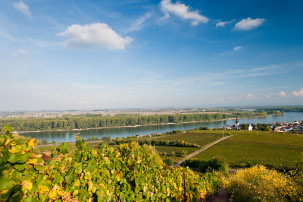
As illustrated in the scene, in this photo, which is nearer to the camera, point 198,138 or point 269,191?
point 269,191

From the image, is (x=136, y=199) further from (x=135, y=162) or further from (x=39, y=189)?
(x=39, y=189)

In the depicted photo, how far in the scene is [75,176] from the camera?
2172mm

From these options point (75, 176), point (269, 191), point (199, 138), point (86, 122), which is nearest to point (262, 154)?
point (199, 138)

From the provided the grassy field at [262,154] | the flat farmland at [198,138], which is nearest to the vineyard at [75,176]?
the grassy field at [262,154]

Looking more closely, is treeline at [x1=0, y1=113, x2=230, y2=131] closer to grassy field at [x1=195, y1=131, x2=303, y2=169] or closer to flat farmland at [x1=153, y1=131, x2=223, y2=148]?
flat farmland at [x1=153, y1=131, x2=223, y2=148]

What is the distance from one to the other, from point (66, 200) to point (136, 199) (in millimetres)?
1246

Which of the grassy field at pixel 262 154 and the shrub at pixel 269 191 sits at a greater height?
the shrub at pixel 269 191

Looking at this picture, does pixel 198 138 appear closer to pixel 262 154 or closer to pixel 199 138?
pixel 199 138

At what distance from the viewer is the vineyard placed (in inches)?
51.8

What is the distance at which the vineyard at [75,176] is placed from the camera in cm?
132

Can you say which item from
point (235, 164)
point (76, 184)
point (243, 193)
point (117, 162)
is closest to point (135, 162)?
point (117, 162)

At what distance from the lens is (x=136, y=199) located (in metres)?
2.81

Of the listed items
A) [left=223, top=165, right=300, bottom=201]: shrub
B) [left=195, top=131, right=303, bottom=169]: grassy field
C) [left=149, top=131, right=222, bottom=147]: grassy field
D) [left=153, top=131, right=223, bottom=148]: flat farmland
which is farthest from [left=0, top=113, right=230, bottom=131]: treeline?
[left=223, top=165, right=300, bottom=201]: shrub

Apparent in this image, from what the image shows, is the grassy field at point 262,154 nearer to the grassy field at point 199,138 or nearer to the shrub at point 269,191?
the grassy field at point 199,138
